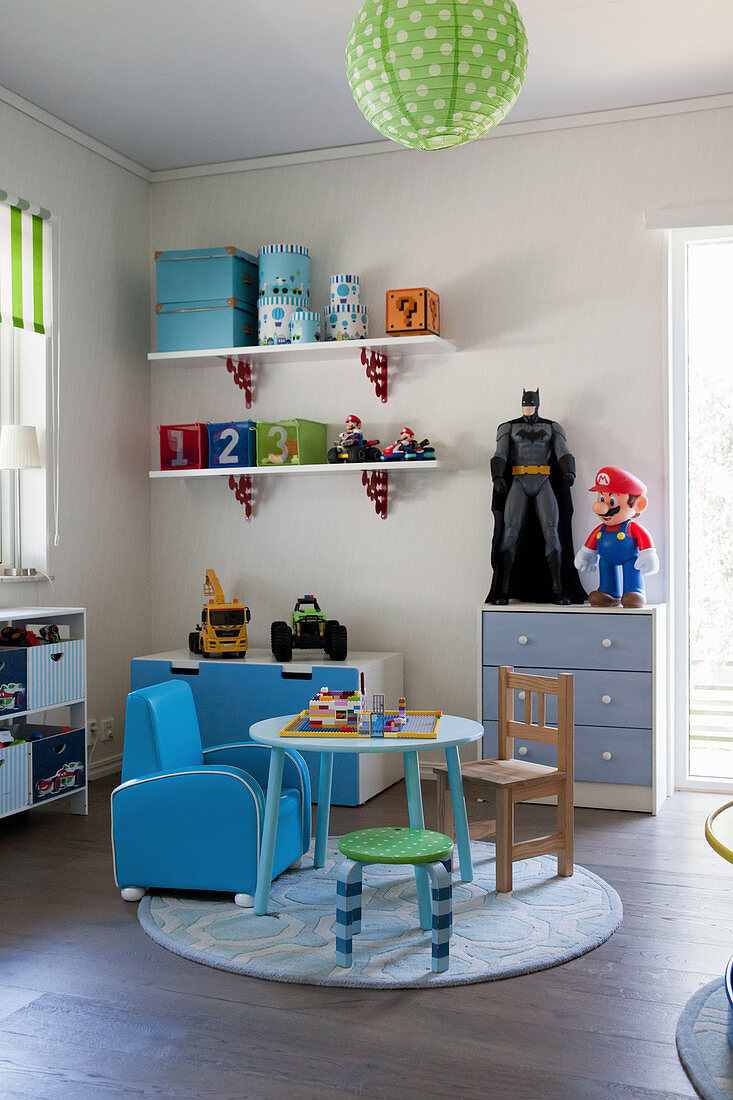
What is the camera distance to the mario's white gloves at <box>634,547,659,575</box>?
4.05 meters

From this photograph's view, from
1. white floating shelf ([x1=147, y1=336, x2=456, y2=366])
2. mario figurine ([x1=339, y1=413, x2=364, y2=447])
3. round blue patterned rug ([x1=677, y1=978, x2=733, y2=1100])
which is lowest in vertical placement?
round blue patterned rug ([x1=677, y1=978, x2=733, y2=1100])

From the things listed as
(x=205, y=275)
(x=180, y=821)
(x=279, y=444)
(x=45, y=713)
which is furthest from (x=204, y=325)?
(x=180, y=821)

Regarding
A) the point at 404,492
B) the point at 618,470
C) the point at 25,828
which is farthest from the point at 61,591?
the point at 618,470

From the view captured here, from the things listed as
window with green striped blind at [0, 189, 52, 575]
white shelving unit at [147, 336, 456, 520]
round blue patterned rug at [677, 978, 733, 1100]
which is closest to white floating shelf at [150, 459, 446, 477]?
white shelving unit at [147, 336, 456, 520]

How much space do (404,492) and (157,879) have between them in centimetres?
223

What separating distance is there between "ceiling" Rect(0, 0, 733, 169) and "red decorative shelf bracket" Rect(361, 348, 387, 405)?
3.26 ft

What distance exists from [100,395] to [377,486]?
4.45 feet

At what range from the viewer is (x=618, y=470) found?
4.09 meters

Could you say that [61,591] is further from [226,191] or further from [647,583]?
[647,583]

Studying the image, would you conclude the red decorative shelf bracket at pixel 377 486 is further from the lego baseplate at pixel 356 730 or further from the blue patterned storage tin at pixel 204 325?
the lego baseplate at pixel 356 730

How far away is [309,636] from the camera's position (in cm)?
434

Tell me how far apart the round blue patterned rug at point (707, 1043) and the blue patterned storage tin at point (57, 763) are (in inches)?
93.8

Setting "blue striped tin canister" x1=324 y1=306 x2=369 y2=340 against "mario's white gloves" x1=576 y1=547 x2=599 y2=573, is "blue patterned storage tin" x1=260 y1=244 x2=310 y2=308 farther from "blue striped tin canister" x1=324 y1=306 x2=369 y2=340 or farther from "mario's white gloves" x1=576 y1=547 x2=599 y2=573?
"mario's white gloves" x1=576 y1=547 x2=599 y2=573

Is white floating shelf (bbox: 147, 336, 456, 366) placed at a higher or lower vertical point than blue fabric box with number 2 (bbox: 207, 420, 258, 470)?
higher
